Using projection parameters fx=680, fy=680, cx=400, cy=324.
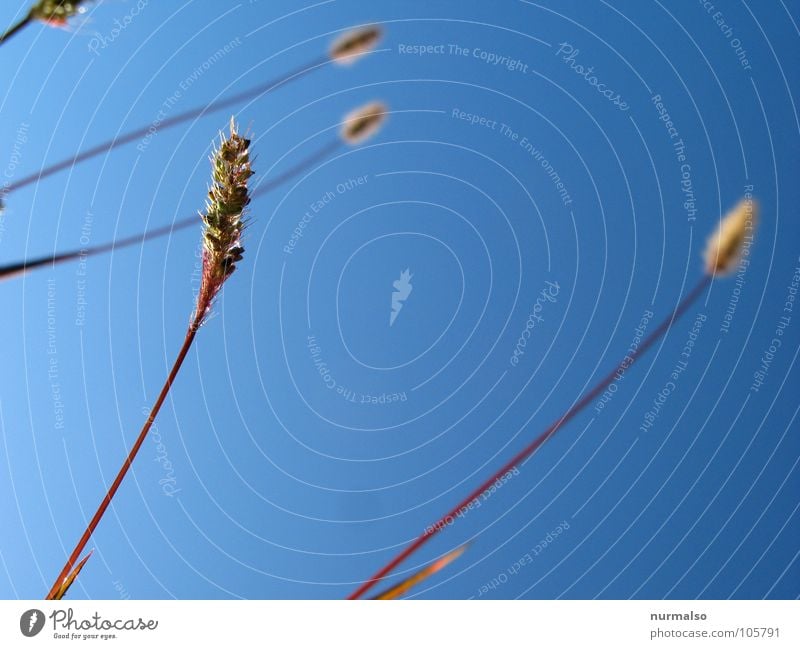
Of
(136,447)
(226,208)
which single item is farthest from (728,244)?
(136,447)

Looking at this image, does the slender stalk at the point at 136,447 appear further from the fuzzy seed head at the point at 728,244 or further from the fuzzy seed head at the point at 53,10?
the fuzzy seed head at the point at 728,244

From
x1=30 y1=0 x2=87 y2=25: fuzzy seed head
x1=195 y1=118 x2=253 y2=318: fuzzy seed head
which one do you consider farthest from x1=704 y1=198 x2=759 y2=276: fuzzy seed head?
x1=30 y1=0 x2=87 y2=25: fuzzy seed head

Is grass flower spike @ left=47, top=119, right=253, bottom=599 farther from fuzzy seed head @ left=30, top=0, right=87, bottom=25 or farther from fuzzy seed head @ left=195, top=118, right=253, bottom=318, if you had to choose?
fuzzy seed head @ left=30, top=0, right=87, bottom=25

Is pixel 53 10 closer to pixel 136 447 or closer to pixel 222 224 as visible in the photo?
pixel 222 224
